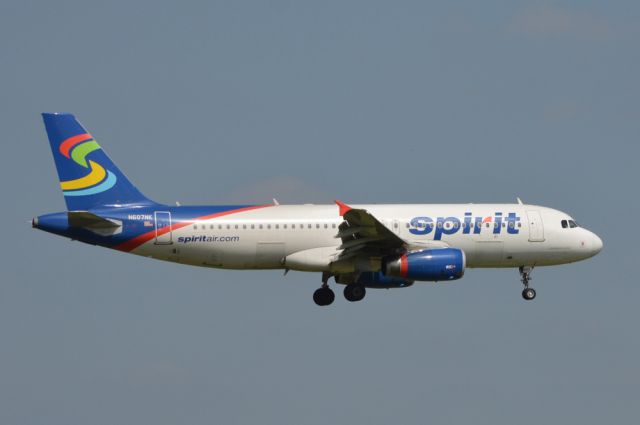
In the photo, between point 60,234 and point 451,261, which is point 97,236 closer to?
point 60,234

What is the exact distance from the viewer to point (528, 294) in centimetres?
7462

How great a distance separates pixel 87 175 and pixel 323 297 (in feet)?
45.6

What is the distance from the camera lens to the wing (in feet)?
221

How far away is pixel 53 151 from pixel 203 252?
9439 millimetres

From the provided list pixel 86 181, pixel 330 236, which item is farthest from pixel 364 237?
pixel 86 181

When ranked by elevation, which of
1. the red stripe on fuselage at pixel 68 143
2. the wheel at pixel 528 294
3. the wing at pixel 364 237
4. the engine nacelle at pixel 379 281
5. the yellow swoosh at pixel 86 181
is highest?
the red stripe on fuselage at pixel 68 143

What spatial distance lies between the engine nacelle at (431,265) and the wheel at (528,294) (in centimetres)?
726

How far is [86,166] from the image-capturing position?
235ft

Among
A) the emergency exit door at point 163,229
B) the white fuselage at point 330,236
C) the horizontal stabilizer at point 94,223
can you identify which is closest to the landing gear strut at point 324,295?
the white fuselage at point 330,236

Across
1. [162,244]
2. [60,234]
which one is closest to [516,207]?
[162,244]

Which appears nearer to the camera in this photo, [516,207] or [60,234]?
[60,234]

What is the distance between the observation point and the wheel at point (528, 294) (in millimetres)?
74625

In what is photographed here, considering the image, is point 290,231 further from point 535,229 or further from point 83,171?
point 535,229

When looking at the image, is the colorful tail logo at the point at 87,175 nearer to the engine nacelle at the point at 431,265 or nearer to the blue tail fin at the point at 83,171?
the blue tail fin at the point at 83,171
